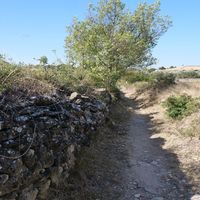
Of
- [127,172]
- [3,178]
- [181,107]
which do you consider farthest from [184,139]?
[3,178]

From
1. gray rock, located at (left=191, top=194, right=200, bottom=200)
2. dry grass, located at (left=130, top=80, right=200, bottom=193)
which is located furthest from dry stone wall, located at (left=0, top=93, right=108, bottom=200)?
dry grass, located at (left=130, top=80, right=200, bottom=193)

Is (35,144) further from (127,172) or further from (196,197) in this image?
(196,197)

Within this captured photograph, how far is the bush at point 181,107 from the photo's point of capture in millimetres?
13711

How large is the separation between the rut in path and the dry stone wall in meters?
0.72

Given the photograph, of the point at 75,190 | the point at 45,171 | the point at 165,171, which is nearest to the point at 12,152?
the point at 45,171

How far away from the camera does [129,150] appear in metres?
10.5

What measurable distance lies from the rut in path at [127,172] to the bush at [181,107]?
95.5 inches

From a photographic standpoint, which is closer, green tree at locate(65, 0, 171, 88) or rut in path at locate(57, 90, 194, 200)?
rut in path at locate(57, 90, 194, 200)

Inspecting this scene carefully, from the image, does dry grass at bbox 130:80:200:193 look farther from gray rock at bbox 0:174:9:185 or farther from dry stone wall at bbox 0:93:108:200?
gray rock at bbox 0:174:9:185

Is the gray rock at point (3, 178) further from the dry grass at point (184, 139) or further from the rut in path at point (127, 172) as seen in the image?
the dry grass at point (184, 139)

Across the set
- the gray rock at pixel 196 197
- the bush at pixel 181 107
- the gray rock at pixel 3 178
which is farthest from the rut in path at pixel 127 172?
the bush at pixel 181 107

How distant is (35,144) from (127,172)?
360cm

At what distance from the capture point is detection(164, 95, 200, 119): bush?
45.0ft

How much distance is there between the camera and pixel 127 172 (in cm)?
855
